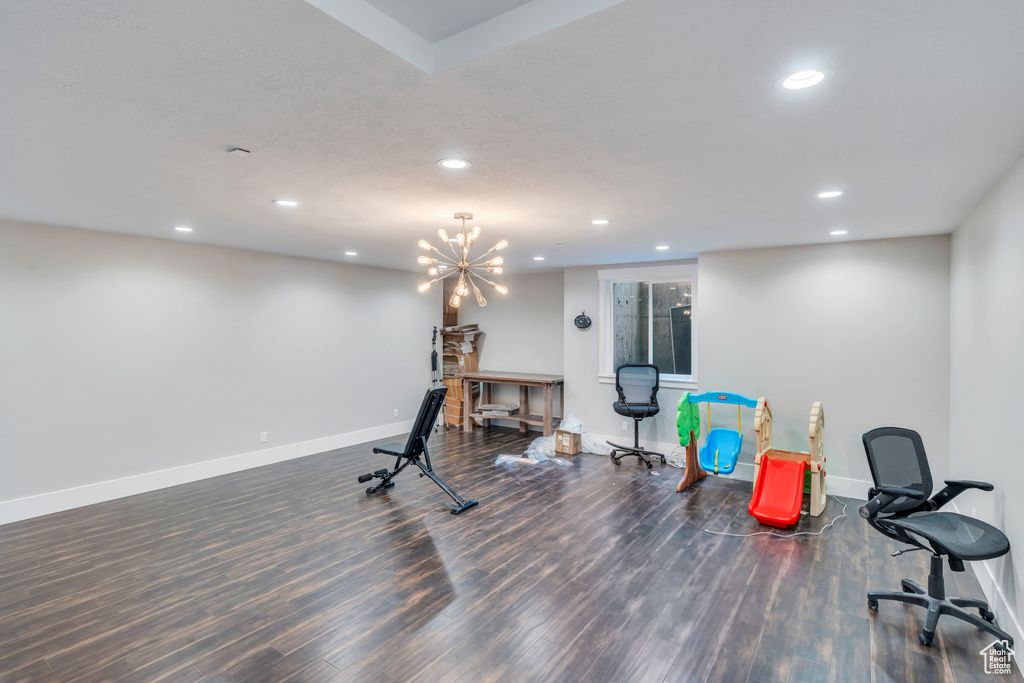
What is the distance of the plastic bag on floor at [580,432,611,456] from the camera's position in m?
6.72

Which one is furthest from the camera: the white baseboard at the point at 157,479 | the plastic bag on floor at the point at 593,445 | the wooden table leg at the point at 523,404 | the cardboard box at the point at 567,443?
the wooden table leg at the point at 523,404

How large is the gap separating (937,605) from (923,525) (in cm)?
40

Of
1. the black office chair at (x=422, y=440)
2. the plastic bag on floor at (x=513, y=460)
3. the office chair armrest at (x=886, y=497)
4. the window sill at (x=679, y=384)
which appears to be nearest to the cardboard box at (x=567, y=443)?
the plastic bag on floor at (x=513, y=460)

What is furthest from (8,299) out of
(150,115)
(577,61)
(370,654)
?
(577,61)

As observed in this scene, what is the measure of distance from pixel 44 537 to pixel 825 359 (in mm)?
7078

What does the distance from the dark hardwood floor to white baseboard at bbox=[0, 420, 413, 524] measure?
18 cm

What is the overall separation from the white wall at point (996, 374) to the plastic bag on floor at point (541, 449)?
13.2ft

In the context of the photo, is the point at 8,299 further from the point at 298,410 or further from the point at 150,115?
the point at 150,115

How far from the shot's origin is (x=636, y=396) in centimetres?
→ 621

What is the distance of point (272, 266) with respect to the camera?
6059mm

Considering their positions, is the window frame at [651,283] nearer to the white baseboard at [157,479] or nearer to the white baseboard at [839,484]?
the white baseboard at [839,484]

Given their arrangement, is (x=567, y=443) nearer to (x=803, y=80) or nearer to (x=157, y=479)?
(x=157, y=479)

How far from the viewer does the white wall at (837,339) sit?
181 inches

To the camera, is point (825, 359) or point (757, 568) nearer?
point (757, 568)
